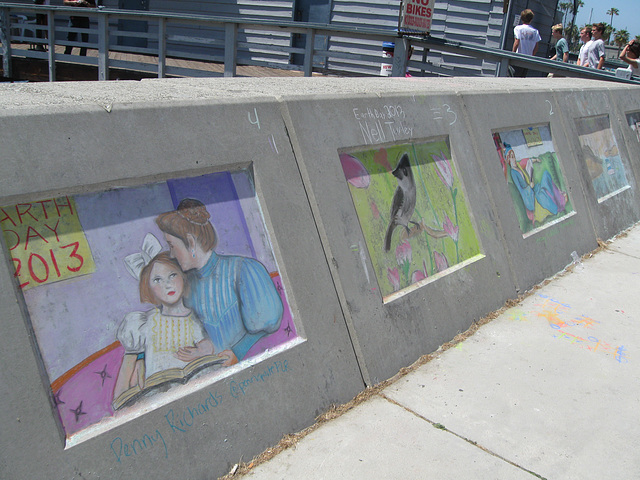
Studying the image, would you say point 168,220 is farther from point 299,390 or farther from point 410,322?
point 410,322

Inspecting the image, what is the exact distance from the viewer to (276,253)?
300cm

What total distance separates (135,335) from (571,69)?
8.24 metres

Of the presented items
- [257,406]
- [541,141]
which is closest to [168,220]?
[257,406]

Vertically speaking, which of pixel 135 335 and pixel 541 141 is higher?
pixel 541 141

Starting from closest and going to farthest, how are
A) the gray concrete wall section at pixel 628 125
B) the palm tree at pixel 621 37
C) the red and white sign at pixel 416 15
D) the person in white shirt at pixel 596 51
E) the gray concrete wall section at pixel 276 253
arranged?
the gray concrete wall section at pixel 276 253
the gray concrete wall section at pixel 628 125
the red and white sign at pixel 416 15
the person in white shirt at pixel 596 51
the palm tree at pixel 621 37

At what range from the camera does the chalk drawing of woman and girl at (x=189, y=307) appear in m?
2.43

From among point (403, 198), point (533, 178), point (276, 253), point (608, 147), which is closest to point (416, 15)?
point (608, 147)

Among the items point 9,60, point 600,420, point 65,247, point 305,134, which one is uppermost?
point 9,60

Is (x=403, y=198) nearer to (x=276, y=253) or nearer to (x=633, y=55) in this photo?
(x=276, y=253)

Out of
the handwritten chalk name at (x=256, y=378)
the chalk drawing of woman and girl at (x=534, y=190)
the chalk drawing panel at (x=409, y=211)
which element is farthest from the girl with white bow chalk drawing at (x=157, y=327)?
the chalk drawing of woman and girl at (x=534, y=190)

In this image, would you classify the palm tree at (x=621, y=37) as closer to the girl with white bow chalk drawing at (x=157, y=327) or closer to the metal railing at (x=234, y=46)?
the metal railing at (x=234, y=46)

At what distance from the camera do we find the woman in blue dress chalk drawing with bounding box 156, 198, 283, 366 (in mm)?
2666

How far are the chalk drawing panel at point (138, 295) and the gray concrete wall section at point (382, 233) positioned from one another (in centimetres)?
45

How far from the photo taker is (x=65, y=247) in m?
2.30
